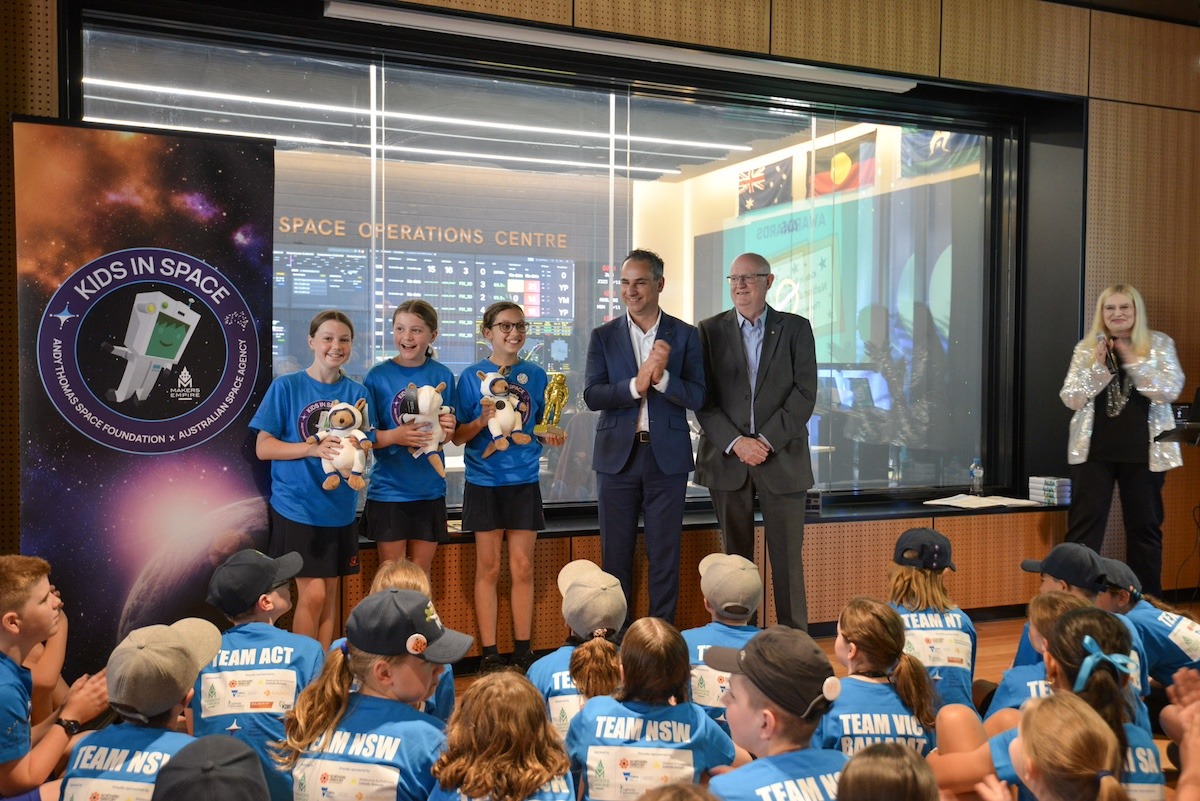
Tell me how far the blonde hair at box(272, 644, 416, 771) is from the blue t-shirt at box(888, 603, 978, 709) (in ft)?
5.11

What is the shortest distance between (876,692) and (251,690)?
1.50 metres

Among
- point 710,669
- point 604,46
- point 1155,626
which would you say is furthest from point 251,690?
point 604,46

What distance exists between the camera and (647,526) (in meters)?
4.55

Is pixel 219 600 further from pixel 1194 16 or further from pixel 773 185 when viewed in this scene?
pixel 1194 16

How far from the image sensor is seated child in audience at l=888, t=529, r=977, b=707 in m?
2.95

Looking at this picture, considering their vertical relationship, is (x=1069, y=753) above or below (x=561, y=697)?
above

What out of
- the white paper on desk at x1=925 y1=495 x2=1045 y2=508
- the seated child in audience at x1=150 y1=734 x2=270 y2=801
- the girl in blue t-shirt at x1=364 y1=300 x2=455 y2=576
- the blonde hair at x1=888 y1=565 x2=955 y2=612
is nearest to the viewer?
the seated child in audience at x1=150 y1=734 x2=270 y2=801

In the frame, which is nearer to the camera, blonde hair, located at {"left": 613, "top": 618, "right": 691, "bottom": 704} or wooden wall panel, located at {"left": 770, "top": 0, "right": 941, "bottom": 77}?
blonde hair, located at {"left": 613, "top": 618, "right": 691, "bottom": 704}

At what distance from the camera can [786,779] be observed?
181 cm

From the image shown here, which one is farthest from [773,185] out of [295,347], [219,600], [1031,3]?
[219,600]

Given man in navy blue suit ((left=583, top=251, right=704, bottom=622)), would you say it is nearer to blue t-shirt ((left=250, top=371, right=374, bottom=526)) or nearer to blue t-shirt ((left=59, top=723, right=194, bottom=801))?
blue t-shirt ((left=250, top=371, right=374, bottom=526))

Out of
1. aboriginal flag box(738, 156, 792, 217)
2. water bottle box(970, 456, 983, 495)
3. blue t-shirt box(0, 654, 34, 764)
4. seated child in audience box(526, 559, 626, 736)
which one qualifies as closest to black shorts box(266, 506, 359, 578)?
seated child in audience box(526, 559, 626, 736)

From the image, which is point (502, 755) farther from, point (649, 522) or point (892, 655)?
point (649, 522)

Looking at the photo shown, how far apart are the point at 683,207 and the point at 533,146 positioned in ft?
2.99
